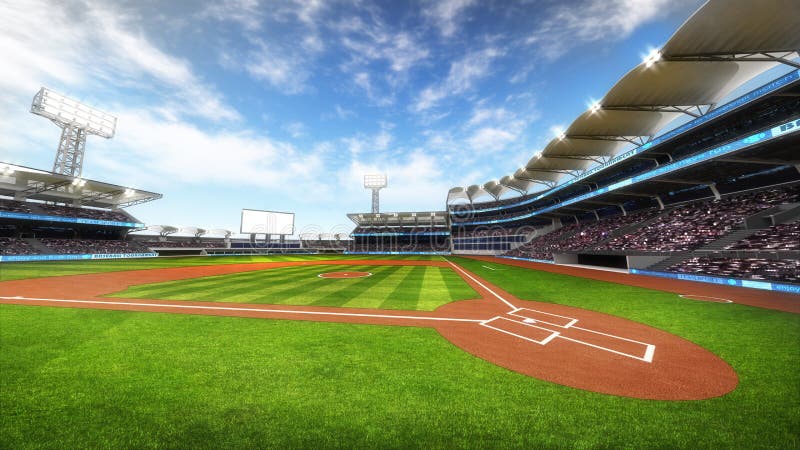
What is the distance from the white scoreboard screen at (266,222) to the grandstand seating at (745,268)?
71.8 m

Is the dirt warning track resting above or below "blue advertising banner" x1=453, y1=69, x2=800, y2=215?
below

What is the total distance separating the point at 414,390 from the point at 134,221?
66373 mm

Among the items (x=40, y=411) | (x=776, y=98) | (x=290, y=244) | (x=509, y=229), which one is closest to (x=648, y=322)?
(x=40, y=411)

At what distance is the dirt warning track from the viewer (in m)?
4.44

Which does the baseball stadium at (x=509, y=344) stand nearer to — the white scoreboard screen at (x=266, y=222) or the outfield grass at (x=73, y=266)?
the outfield grass at (x=73, y=266)

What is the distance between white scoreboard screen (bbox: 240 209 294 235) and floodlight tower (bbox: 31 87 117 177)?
26.7 m

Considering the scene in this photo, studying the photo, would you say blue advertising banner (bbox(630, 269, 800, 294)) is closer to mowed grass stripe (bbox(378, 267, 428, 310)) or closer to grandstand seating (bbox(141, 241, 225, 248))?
mowed grass stripe (bbox(378, 267, 428, 310))

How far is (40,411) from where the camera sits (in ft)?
11.1

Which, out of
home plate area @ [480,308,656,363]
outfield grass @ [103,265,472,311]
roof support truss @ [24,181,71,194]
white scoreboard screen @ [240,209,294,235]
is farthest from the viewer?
white scoreboard screen @ [240,209,294,235]

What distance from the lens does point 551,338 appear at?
6.52 m

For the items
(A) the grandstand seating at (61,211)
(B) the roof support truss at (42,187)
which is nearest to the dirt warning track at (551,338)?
(A) the grandstand seating at (61,211)

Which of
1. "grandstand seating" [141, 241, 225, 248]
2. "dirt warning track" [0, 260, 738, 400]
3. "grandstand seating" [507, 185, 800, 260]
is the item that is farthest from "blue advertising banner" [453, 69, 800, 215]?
"grandstand seating" [141, 241, 225, 248]

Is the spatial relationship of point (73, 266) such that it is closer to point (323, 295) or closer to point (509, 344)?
point (323, 295)

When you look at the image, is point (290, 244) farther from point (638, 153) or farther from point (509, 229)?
point (638, 153)
